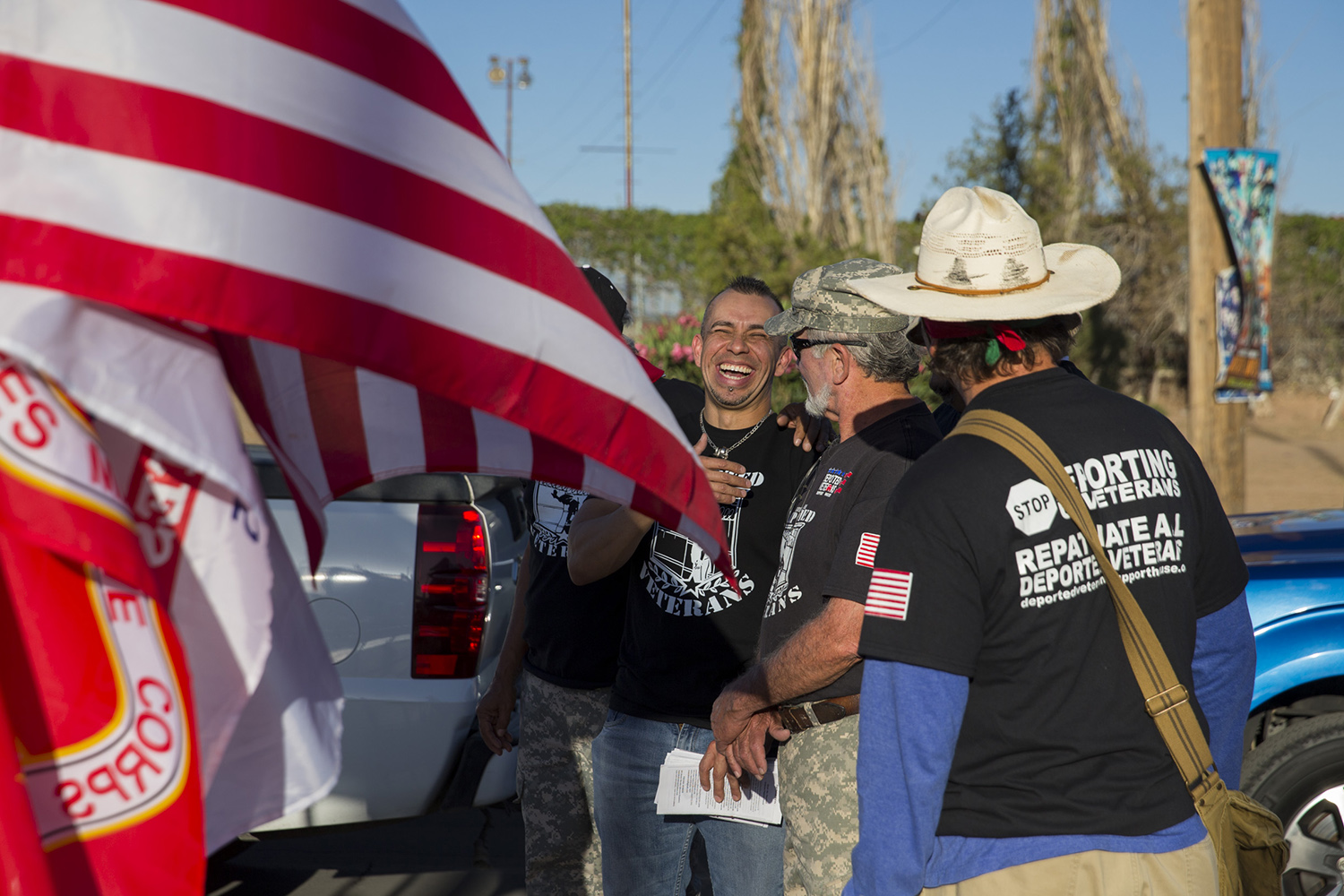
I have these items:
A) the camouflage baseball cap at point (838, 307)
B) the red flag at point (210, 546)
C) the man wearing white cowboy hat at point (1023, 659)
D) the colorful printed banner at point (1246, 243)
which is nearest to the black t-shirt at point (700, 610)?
the camouflage baseball cap at point (838, 307)

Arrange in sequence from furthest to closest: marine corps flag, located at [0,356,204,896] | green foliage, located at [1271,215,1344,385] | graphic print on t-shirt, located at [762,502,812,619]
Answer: green foliage, located at [1271,215,1344,385]
graphic print on t-shirt, located at [762,502,812,619]
marine corps flag, located at [0,356,204,896]

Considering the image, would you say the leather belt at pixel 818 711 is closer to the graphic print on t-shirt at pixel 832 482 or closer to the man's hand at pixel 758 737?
the man's hand at pixel 758 737

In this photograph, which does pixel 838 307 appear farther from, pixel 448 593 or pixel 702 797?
pixel 448 593

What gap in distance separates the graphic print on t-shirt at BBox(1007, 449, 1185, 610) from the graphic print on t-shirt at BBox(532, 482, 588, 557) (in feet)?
5.52

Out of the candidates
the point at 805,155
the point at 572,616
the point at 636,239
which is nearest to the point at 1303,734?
the point at 572,616

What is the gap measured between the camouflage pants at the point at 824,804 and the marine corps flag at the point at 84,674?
156cm

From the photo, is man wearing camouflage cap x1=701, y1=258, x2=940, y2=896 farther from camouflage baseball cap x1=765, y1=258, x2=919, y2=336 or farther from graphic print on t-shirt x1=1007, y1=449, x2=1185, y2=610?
graphic print on t-shirt x1=1007, y1=449, x2=1185, y2=610

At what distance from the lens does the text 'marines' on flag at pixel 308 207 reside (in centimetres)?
118

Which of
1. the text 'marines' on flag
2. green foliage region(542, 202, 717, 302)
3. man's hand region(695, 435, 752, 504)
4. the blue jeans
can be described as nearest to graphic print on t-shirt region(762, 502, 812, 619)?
man's hand region(695, 435, 752, 504)

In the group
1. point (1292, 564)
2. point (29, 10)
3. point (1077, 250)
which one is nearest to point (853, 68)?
point (1292, 564)

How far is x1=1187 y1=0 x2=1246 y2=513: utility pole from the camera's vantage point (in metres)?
6.61

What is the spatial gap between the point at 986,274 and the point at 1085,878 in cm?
103

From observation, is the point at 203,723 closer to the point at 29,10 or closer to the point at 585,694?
the point at 29,10

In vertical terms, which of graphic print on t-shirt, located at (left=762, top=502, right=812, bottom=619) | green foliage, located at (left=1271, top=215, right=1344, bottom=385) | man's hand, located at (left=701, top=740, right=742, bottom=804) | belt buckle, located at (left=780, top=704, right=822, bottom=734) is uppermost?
green foliage, located at (left=1271, top=215, right=1344, bottom=385)
